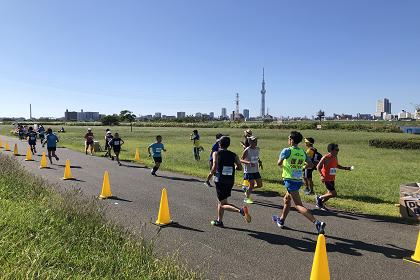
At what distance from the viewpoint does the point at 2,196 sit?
745 centimetres

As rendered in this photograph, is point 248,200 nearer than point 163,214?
No

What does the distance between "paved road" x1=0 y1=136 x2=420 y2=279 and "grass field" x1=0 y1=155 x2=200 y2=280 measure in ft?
2.68

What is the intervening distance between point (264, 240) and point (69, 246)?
3719 millimetres

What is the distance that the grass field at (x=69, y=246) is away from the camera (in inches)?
166

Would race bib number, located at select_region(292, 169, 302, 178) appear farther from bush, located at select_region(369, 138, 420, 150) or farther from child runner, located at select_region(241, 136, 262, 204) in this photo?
bush, located at select_region(369, 138, 420, 150)

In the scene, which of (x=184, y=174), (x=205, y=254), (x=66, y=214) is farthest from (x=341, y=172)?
(x=66, y=214)

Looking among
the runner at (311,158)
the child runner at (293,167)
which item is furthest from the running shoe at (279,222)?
the runner at (311,158)

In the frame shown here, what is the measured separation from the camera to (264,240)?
7301 mm

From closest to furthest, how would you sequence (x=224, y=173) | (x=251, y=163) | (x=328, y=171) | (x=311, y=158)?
(x=224, y=173) < (x=328, y=171) < (x=251, y=163) < (x=311, y=158)

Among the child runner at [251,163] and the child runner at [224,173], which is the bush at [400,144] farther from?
the child runner at [224,173]

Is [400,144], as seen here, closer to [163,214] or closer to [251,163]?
[251,163]

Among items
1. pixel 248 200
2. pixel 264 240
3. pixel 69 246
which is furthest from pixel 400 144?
pixel 69 246

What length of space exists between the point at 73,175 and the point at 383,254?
1257 centimetres

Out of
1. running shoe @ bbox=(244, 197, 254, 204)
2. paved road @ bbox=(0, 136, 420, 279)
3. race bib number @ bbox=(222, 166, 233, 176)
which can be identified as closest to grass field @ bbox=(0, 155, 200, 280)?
paved road @ bbox=(0, 136, 420, 279)
